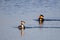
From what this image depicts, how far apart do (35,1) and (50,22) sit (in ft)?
8.84

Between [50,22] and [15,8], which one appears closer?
[50,22]

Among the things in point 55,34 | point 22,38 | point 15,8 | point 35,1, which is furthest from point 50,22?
point 35,1

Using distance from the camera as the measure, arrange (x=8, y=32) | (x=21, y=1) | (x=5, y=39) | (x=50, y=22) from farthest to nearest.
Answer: (x=21, y=1) < (x=50, y=22) < (x=8, y=32) < (x=5, y=39)

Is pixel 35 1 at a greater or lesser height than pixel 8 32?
greater

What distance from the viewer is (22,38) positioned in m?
4.12

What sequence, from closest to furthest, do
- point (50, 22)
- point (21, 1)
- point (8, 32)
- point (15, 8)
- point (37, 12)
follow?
point (8, 32)
point (50, 22)
point (37, 12)
point (15, 8)
point (21, 1)

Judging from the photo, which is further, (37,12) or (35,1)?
(35,1)

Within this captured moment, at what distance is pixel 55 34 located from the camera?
433cm

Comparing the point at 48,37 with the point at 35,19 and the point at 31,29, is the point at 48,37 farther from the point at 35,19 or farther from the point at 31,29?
Result: the point at 35,19

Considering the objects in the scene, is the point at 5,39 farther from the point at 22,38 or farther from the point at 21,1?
the point at 21,1

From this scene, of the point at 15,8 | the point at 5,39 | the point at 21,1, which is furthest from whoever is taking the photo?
the point at 21,1

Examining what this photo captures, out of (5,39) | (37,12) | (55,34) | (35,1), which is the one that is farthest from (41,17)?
(35,1)

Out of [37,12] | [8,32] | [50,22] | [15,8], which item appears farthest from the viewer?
[15,8]

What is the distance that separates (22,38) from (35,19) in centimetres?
130
